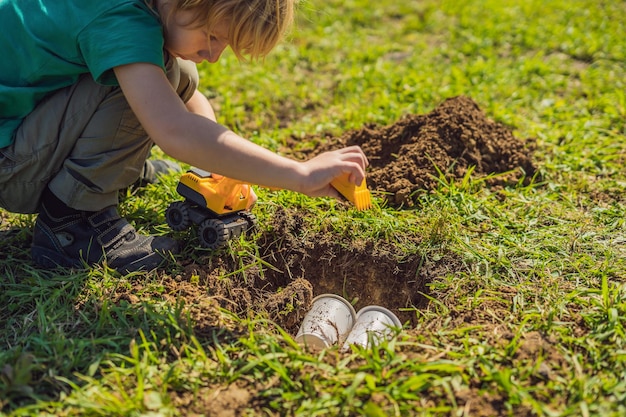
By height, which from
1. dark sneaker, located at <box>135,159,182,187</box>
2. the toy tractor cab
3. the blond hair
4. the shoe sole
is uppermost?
the blond hair

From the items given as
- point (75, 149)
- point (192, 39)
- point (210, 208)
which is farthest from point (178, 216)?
point (192, 39)

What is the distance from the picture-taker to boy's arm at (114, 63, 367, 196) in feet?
7.66

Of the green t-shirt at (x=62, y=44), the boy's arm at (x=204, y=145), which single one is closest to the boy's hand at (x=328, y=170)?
the boy's arm at (x=204, y=145)

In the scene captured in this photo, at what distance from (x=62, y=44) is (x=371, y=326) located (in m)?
1.62

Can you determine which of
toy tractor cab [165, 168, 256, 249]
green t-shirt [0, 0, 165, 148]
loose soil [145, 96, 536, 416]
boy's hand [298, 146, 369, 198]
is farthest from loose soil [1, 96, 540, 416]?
green t-shirt [0, 0, 165, 148]

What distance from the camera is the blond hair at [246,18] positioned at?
229cm

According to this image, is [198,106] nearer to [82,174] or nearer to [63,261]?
[82,174]

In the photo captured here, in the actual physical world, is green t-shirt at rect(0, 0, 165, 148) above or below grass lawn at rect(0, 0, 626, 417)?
above

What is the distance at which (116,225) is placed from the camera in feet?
9.43

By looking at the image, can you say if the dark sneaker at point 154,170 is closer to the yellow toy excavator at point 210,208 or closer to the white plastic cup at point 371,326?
the yellow toy excavator at point 210,208

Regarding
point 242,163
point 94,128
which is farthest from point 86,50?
point 242,163

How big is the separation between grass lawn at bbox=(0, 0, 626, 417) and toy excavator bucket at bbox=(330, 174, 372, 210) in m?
0.46

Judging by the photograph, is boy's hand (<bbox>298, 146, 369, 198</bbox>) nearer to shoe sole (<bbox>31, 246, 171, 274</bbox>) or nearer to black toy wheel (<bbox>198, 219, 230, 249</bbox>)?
black toy wheel (<bbox>198, 219, 230, 249</bbox>)

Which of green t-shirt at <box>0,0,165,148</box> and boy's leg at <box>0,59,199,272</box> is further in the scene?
boy's leg at <box>0,59,199,272</box>
